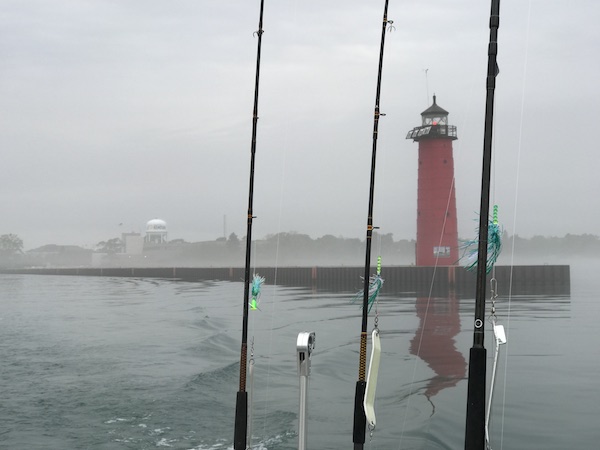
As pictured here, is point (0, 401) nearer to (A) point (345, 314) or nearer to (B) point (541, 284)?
(A) point (345, 314)

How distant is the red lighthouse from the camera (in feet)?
155

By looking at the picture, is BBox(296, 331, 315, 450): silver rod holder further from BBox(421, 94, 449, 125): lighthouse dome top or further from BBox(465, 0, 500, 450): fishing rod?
BBox(421, 94, 449, 125): lighthouse dome top

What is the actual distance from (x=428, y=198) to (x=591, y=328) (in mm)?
20449

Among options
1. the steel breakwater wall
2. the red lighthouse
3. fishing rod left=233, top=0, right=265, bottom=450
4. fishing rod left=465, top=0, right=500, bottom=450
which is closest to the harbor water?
fishing rod left=233, top=0, right=265, bottom=450

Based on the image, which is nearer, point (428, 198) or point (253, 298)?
point (253, 298)

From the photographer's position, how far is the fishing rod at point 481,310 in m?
5.65

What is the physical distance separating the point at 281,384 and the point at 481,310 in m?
11.3

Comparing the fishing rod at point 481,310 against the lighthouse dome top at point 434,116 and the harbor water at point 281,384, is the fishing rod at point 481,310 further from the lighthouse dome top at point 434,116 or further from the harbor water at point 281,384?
the lighthouse dome top at point 434,116

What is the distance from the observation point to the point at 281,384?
16438 mm

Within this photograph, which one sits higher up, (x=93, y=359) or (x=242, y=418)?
(x=242, y=418)

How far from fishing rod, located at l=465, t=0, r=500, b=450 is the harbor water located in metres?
1.26

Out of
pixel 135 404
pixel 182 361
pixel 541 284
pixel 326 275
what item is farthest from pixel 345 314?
pixel 326 275

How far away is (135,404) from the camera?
46.6 feet

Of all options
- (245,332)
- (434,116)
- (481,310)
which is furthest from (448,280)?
(481,310)
